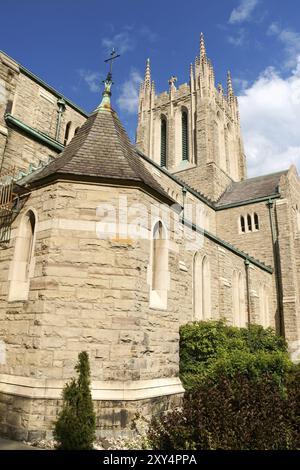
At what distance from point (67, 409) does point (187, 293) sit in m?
9.29

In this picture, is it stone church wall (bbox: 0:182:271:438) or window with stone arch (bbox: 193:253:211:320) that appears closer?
stone church wall (bbox: 0:182:271:438)

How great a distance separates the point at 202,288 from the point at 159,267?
8.39 meters

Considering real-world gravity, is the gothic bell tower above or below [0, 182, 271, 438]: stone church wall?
above

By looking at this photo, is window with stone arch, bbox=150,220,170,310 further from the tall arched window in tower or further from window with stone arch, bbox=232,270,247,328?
the tall arched window in tower

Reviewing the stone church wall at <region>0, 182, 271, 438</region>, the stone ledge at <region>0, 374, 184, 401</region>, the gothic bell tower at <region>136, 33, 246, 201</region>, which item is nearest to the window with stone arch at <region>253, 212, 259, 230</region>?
the gothic bell tower at <region>136, 33, 246, 201</region>

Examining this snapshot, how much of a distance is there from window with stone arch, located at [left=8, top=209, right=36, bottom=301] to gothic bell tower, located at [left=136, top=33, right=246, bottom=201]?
Result: 24.6 meters

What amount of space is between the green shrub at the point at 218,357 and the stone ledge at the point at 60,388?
329 cm

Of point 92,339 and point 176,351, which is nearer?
point 92,339

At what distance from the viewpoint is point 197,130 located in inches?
1357

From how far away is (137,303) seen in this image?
6793mm

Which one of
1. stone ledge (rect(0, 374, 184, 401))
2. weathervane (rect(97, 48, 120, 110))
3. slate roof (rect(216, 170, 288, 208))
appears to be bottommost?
stone ledge (rect(0, 374, 184, 401))

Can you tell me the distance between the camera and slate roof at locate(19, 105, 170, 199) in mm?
7250
